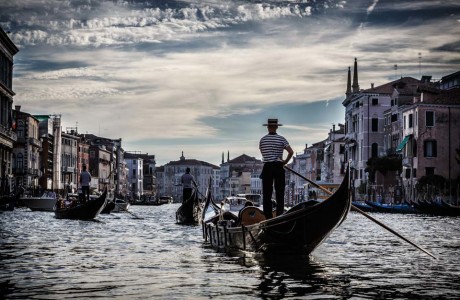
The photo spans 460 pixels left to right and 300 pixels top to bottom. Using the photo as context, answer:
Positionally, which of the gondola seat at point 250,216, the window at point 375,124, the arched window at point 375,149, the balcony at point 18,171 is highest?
the window at point 375,124

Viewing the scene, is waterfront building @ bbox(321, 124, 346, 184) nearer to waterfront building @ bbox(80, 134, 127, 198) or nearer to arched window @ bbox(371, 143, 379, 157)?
arched window @ bbox(371, 143, 379, 157)

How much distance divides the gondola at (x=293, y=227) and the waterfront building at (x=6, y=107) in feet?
96.4

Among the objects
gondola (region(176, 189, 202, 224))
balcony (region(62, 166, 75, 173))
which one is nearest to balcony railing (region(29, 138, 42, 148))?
balcony (region(62, 166, 75, 173))

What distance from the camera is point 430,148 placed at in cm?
4247

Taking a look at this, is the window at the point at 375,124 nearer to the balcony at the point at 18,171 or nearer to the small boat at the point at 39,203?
the balcony at the point at 18,171

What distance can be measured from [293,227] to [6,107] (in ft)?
116

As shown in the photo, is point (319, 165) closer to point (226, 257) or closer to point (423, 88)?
point (423, 88)

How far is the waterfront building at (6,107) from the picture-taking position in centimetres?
3816

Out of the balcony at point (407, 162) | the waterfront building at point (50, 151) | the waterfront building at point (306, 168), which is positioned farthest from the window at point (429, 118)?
the waterfront building at point (306, 168)

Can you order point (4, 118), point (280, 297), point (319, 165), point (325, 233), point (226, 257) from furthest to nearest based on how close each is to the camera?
point (319, 165)
point (4, 118)
point (226, 257)
point (325, 233)
point (280, 297)

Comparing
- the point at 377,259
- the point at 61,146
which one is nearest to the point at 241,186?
the point at 61,146

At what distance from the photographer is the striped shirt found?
8391 millimetres

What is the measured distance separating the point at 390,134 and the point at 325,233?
1681 inches

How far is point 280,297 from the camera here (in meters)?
5.58
